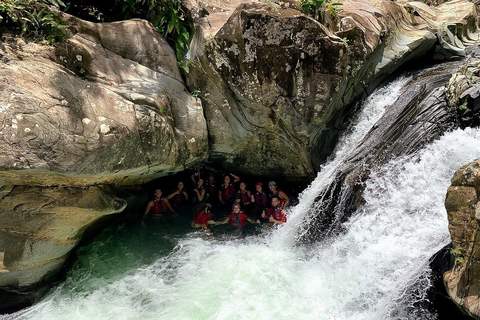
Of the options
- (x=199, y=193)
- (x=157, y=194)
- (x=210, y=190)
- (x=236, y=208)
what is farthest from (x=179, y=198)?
(x=236, y=208)

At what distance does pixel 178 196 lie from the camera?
8484 mm

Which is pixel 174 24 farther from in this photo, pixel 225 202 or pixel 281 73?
pixel 225 202

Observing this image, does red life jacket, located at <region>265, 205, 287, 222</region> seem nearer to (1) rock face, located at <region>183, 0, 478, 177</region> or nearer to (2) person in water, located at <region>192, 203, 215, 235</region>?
(1) rock face, located at <region>183, 0, 478, 177</region>

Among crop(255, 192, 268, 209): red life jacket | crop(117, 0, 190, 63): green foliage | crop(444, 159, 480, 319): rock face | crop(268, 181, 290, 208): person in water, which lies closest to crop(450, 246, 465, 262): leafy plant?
crop(444, 159, 480, 319): rock face

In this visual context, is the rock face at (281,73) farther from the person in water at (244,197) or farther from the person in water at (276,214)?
the person in water at (276,214)

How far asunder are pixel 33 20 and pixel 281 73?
403cm

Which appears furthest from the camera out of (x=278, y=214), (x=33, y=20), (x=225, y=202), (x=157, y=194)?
(x=225, y=202)

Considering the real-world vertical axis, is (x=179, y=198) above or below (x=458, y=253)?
below

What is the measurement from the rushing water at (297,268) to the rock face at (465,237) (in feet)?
2.39

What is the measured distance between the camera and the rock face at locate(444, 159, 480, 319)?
139 inches

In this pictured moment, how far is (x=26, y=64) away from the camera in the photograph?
197 inches

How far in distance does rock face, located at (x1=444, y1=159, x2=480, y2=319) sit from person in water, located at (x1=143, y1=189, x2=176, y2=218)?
5830 millimetres

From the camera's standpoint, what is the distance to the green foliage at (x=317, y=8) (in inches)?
262

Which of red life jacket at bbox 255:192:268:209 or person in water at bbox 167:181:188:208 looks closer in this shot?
red life jacket at bbox 255:192:268:209
